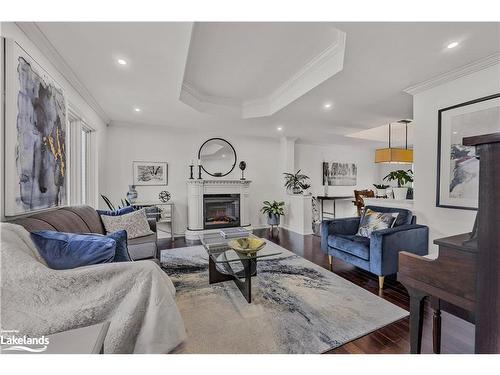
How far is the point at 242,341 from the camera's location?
5.05 feet

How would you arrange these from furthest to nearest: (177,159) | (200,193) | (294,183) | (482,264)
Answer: (294,183) → (177,159) → (200,193) → (482,264)

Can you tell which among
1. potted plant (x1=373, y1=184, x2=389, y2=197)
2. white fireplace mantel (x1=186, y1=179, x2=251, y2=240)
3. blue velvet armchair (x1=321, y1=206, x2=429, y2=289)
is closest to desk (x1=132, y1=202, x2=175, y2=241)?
white fireplace mantel (x1=186, y1=179, x2=251, y2=240)

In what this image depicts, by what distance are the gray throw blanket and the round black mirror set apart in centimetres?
398

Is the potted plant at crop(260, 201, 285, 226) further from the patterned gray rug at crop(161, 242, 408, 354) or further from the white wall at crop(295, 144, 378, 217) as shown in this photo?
the patterned gray rug at crop(161, 242, 408, 354)

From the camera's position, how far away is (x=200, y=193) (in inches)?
182

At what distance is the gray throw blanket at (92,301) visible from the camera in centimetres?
96

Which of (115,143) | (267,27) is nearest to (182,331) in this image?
(267,27)

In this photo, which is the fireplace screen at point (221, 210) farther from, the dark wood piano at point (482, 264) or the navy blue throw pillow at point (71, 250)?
the dark wood piano at point (482, 264)

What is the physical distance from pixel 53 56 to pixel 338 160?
6.44 meters

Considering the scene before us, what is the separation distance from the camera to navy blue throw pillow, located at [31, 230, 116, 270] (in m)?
1.16

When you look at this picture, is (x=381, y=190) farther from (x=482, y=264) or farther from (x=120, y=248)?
(x=120, y=248)

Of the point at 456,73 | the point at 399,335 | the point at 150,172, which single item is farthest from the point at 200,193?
the point at 456,73
